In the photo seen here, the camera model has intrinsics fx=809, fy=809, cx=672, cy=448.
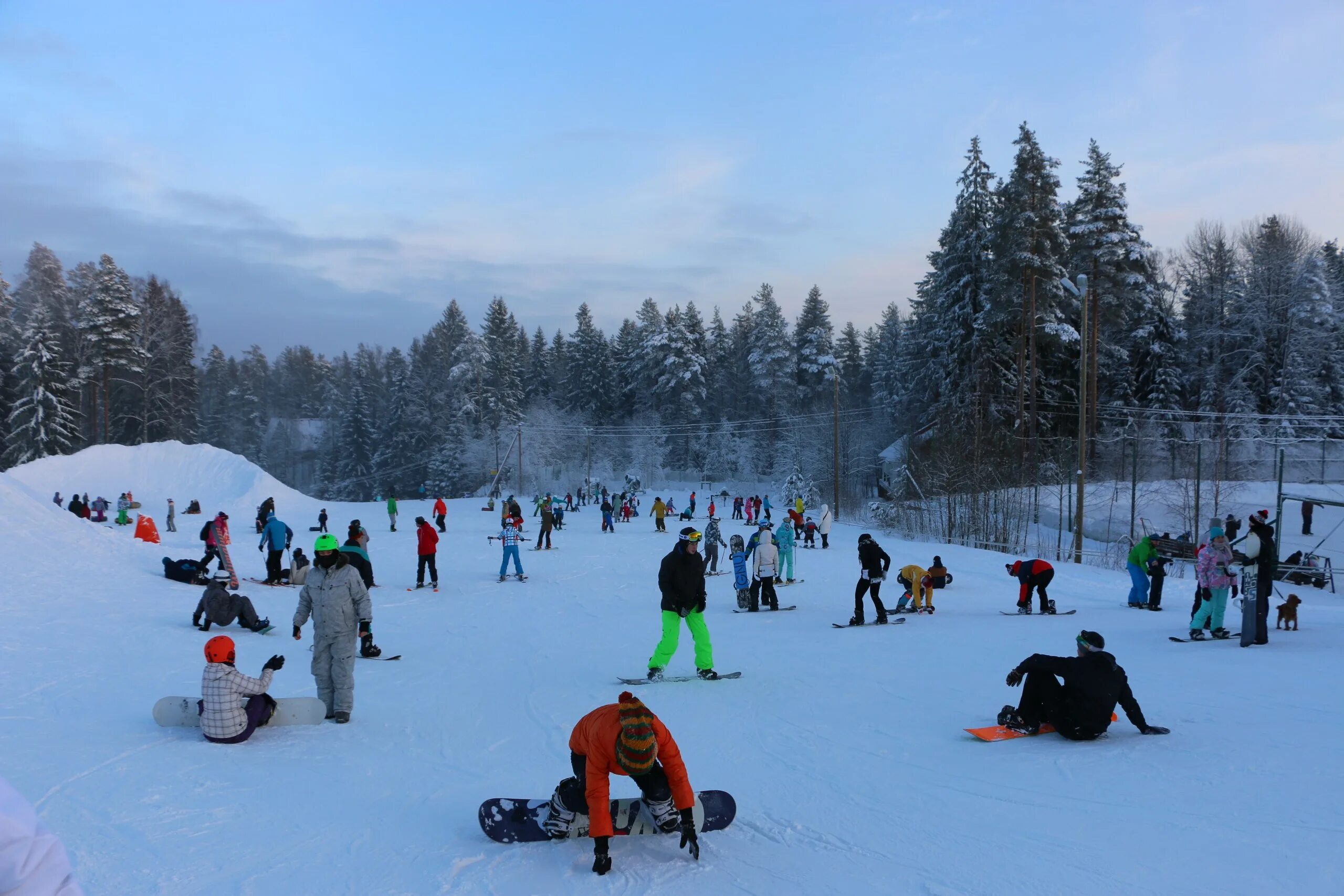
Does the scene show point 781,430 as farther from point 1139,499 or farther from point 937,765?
point 937,765

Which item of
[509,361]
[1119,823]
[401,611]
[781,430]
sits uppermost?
[509,361]

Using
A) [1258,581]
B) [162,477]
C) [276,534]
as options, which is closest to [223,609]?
[276,534]

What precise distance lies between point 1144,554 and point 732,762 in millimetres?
10856

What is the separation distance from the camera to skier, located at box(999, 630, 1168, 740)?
6.54 meters

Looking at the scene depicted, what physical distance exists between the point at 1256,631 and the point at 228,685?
11.8m

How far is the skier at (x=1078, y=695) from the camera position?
6539 millimetres

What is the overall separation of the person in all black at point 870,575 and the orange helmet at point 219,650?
8660 mm

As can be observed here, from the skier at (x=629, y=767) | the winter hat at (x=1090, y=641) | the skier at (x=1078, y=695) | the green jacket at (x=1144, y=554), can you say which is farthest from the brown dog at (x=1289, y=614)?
the skier at (x=629, y=767)

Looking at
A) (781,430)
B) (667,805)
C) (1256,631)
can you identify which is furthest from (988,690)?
(781,430)

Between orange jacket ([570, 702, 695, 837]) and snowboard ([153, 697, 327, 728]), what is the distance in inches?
153

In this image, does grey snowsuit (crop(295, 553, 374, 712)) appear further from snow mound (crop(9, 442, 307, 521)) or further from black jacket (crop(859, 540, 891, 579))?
snow mound (crop(9, 442, 307, 521))

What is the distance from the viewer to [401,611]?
15539 millimetres

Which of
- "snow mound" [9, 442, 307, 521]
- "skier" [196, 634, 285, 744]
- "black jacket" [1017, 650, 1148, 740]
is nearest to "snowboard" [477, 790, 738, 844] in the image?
"skier" [196, 634, 285, 744]

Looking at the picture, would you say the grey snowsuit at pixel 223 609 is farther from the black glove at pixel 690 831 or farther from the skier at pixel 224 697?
the black glove at pixel 690 831
